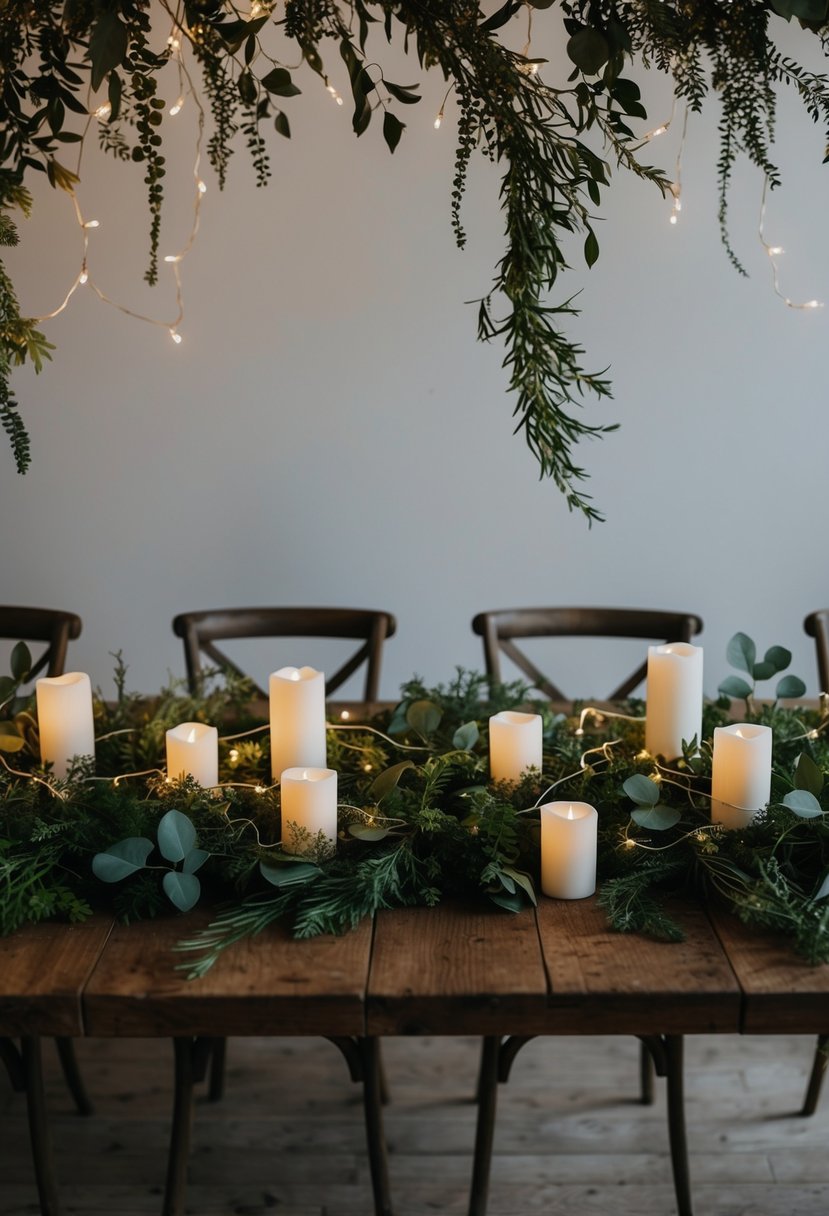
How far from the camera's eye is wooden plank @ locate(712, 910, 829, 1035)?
1085 mm

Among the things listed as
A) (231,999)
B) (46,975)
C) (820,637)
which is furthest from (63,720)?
(820,637)

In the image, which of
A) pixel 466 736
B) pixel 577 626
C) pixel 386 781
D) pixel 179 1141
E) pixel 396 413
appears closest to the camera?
pixel 386 781

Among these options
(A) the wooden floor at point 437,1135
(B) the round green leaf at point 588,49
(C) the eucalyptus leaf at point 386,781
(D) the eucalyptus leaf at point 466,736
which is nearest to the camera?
(B) the round green leaf at point 588,49

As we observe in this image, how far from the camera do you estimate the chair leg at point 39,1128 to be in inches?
63.9

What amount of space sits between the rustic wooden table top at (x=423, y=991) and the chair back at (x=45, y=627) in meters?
1.11

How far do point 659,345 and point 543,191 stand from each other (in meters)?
1.67

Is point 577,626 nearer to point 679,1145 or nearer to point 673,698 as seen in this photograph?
point 673,698

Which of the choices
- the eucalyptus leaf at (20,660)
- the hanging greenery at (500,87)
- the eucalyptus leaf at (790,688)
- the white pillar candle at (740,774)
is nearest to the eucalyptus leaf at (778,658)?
the eucalyptus leaf at (790,688)

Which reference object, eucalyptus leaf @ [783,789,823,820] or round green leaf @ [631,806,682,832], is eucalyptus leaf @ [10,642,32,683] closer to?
round green leaf @ [631,806,682,832]

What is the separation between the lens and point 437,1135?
194 centimetres

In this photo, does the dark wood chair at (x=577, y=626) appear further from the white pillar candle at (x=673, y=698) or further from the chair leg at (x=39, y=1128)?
the chair leg at (x=39, y=1128)

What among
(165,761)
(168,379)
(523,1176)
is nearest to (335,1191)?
(523,1176)

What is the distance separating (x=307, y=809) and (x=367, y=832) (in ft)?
0.24

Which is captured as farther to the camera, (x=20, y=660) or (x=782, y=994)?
(x=20, y=660)
